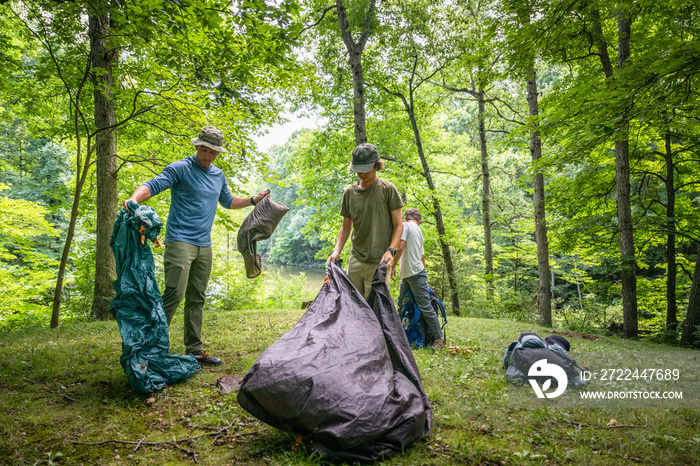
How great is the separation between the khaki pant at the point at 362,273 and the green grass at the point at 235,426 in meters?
0.99

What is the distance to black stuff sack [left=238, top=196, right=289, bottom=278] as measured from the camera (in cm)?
368

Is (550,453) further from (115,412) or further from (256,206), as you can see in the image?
(256,206)

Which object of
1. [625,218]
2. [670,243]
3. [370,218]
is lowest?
[670,243]

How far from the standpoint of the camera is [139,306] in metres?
2.78

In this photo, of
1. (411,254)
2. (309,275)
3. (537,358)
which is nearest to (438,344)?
(411,254)

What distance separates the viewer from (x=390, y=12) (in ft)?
30.6

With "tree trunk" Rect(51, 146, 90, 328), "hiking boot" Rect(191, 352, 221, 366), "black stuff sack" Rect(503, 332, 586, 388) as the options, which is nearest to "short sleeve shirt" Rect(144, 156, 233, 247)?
"hiking boot" Rect(191, 352, 221, 366)

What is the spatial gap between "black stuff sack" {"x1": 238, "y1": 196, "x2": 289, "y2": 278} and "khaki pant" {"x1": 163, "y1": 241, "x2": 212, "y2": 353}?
0.36m

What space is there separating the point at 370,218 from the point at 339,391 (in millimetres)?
1764

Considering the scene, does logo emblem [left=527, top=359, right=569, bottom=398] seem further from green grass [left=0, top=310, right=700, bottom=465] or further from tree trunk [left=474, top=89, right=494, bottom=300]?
tree trunk [left=474, top=89, right=494, bottom=300]

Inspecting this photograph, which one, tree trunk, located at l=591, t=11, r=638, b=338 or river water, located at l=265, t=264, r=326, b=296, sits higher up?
tree trunk, located at l=591, t=11, r=638, b=338

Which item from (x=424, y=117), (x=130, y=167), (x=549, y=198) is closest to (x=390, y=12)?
(x=424, y=117)

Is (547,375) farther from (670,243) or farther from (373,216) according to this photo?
(670,243)

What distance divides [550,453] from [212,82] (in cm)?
619
